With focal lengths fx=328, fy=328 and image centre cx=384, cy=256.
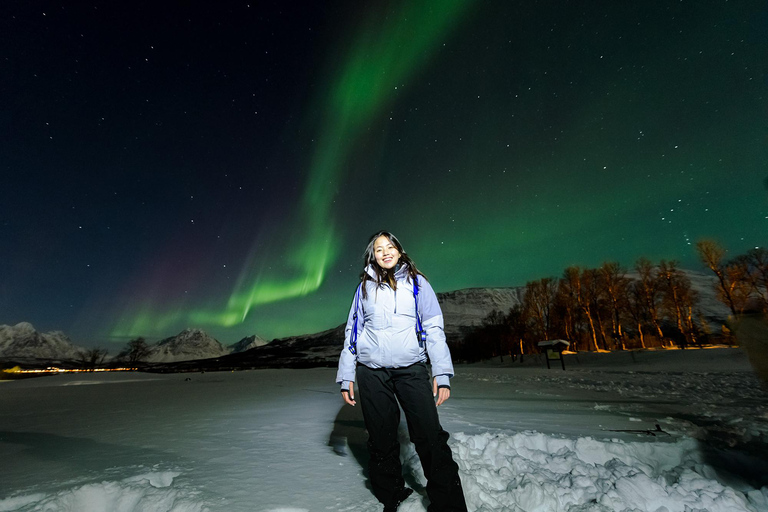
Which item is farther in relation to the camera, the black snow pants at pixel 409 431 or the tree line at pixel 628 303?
the tree line at pixel 628 303

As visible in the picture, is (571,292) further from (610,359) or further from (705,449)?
(705,449)

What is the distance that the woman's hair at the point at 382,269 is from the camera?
2.77 m

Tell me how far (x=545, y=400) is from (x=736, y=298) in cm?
3214

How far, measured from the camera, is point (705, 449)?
350cm

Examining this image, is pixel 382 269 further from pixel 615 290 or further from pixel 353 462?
pixel 615 290

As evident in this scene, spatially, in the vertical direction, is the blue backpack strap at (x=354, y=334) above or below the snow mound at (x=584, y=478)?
above

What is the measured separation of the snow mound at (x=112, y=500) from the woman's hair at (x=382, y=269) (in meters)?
1.98

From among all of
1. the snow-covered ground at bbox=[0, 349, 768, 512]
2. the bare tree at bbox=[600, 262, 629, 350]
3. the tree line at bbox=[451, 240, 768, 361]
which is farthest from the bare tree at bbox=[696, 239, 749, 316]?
the snow-covered ground at bbox=[0, 349, 768, 512]

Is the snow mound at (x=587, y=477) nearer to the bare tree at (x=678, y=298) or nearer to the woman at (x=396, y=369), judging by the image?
the woman at (x=396, y=369)

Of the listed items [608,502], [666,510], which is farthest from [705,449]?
[608,502]

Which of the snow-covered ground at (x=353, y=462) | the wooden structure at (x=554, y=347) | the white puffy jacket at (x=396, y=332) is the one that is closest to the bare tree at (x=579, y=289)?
the wooden structure at (x=554, y=347)

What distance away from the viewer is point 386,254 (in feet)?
9.38

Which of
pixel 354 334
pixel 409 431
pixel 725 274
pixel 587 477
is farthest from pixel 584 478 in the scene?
pixel 725 274

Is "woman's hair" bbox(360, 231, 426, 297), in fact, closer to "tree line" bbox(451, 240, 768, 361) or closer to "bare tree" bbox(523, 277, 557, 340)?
"tree line" bbox(451, 240, 768, 361)
